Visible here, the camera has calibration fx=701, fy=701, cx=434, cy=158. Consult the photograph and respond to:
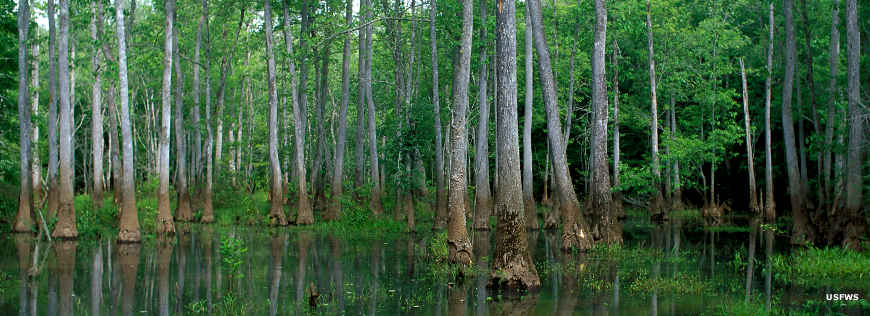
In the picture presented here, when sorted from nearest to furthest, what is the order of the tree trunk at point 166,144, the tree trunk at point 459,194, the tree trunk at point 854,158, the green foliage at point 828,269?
the green foliage at point 828,269, the tree trunk at point 459,194, the tree trunk at point 854,158, the tree trunk at point 166,144

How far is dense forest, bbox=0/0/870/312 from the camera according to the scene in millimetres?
16984

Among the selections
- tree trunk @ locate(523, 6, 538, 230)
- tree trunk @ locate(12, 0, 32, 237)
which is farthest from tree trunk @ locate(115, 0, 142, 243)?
tree trunk @ locate(523, 6, 538, 230)

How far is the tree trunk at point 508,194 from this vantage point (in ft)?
39.6

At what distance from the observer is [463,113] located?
51.7 ft

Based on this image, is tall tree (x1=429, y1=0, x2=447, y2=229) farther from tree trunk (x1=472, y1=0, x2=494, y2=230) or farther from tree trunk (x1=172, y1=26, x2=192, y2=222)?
tree trunk (x1=172, y1=26, x2=192, y2=222)

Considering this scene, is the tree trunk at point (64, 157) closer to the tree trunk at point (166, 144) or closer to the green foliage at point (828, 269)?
the tree trunk at point (166, 144)

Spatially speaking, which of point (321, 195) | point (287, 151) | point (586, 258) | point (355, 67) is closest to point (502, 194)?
point (586, 258)

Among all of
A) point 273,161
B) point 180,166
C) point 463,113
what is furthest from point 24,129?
point 463,113

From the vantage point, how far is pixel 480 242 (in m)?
21.4

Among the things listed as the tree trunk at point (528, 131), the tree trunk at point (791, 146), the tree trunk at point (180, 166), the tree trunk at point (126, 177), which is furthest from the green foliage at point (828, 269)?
the tree trunk at point (180, 166)

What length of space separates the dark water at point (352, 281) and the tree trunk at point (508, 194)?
0.41 m

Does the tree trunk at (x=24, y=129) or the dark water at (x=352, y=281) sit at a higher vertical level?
the tree trunk at (x=24, y=129)

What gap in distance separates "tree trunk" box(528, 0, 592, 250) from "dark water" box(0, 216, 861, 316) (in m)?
0.73

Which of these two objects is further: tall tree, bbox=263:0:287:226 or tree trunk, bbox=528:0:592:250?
tall tree, bbox=263:0:287:226
